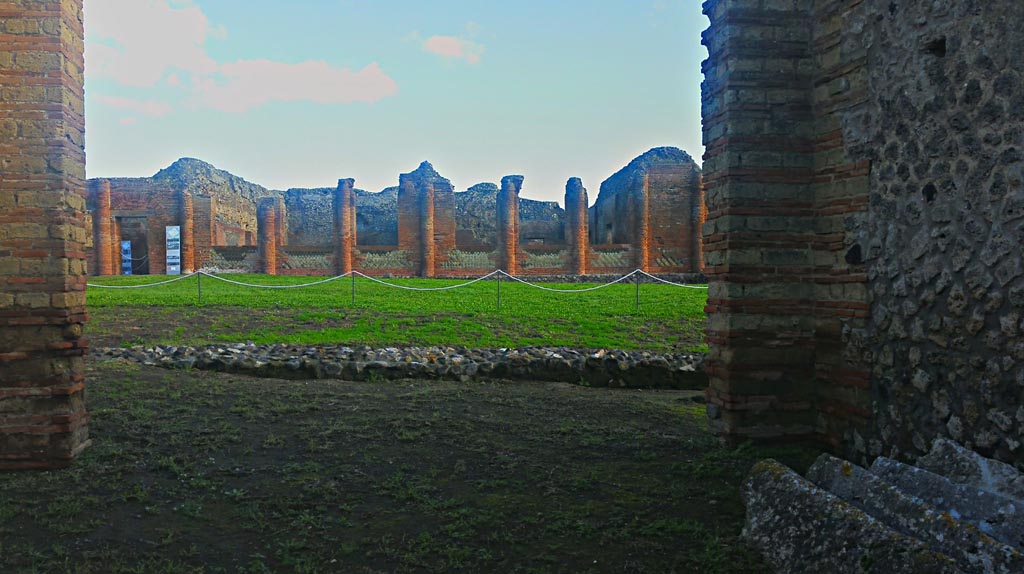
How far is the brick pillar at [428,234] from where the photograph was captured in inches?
1079

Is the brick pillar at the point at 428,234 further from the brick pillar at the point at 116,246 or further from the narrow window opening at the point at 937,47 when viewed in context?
the narrow window opening at the point at 937,47

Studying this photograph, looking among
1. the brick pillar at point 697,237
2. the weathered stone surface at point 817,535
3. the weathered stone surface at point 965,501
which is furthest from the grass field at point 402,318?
the brick pillar at point 697,237

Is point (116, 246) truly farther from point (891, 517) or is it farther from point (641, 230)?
point (891, 517)

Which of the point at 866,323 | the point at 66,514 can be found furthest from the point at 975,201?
the point at 66,514

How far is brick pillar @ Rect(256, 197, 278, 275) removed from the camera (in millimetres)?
25828

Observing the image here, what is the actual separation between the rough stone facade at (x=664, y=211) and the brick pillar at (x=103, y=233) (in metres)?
22.1

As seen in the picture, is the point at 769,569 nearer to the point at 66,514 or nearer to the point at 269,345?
the point at 66,514

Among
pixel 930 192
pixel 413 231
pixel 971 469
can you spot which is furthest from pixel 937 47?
pixel 413 231

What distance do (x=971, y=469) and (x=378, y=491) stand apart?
3.19 m

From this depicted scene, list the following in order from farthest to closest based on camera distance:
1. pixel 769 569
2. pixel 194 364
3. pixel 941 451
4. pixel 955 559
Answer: pixel 194 364
pixel 941 451
pixel 769 569
pixel 955 559

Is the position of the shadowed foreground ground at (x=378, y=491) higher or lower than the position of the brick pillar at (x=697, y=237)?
lower

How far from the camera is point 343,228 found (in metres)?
26.8

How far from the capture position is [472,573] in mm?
3033

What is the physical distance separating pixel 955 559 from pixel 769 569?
871mm
